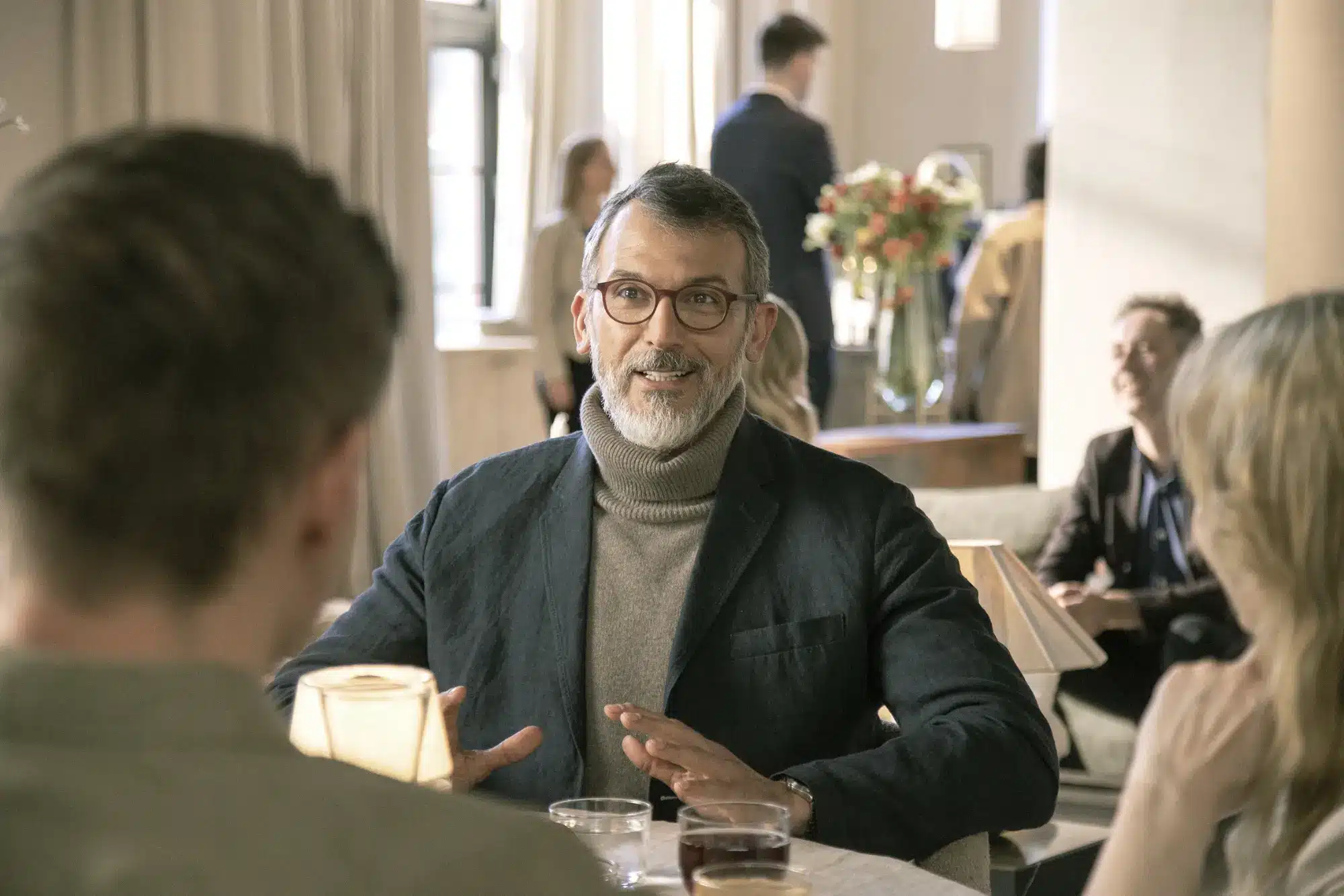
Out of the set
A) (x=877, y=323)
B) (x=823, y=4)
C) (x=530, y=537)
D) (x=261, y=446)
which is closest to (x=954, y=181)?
(x=877, y=323)

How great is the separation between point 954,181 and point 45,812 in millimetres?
7717

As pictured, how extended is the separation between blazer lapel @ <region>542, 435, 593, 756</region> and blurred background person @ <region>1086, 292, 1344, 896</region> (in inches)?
34.2

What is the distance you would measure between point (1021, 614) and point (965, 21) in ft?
14.0

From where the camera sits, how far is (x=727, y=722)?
2145mm

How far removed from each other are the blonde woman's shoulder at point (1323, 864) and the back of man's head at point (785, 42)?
571 centimetres

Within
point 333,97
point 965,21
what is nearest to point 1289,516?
point 333,97

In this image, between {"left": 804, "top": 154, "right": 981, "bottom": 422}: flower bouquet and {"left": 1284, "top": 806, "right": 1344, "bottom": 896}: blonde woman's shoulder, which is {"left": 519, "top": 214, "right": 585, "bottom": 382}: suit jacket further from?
{"left": 1284, "top": 806, "right": 1344, "bottom": 896}: blonde woman's shoulder

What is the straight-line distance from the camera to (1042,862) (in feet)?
8.68

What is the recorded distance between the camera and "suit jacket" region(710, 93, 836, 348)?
6.62 m

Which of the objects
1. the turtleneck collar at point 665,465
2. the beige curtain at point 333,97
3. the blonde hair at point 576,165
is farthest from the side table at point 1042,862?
the blonde hair at point 576,165

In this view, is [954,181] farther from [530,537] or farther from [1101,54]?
[530,537]

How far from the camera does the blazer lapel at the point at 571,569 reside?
2.18 m

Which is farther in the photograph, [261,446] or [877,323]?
[877,323]

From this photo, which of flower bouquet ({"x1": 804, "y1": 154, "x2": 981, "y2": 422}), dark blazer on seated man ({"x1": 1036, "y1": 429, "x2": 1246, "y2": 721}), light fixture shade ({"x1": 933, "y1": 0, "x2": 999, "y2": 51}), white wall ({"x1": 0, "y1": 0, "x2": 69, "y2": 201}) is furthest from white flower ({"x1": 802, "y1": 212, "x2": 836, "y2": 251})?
white wall ({"x1": 0, "y1": 0, "x2": 69, "y2": 201})
